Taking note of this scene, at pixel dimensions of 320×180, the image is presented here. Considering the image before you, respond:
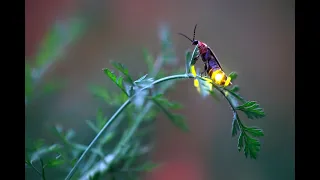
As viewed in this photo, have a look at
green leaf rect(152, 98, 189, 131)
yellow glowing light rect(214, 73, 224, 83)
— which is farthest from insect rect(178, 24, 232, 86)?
green leaf rect(152, 98, 189, 131)

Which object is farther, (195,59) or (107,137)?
(107,137)

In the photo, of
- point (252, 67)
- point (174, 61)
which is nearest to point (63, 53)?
point (174, 61)

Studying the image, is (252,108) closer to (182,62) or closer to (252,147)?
(252,147)

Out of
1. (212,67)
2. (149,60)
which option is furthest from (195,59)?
(149,60)

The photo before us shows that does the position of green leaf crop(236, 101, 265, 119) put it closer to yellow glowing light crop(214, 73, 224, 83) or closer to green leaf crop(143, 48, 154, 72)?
yellow glowing light crop(214, 73, 224, 83)

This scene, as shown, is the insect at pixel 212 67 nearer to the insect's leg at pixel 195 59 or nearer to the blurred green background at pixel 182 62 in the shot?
the insect's leg at pixel 195 59

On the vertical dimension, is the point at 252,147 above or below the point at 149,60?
below
